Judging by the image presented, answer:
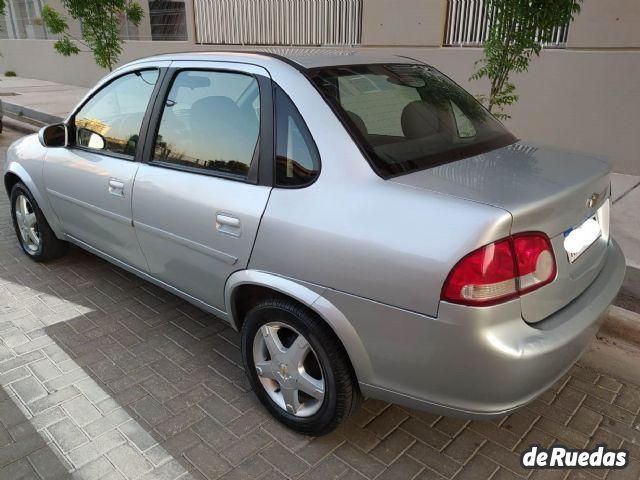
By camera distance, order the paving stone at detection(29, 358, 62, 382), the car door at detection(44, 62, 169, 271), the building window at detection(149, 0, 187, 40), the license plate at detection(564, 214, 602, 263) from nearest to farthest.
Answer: the license plate at detection(564, 214, 602, 263) < the paving stone at detection(29, 358, 62, 382) < the car door at detection(44, 62, 169, 271) < the building window at detection(149, 0, 187, 40)

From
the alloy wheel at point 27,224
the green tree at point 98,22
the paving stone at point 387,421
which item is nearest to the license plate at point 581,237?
the paving stone at point 387,421

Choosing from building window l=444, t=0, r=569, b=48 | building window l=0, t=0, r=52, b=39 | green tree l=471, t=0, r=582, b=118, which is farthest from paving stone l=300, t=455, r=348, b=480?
building window l=0, t=0, r=52, b=39

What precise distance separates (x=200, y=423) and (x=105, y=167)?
1720 millimetres

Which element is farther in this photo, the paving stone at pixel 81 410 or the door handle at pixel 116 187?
the door handle at pixel 116 187

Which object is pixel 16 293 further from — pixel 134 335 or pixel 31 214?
pixel 134 335

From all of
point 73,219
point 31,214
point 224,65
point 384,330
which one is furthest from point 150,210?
point 31,214

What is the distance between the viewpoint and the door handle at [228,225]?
8.14 feet

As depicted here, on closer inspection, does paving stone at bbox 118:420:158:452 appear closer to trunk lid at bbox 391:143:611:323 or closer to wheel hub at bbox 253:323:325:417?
wheel hub at bbox 253:323:325:417

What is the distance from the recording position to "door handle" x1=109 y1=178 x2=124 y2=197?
10.5 ft

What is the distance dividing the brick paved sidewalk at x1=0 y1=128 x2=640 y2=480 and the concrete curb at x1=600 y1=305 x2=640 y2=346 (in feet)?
1.45

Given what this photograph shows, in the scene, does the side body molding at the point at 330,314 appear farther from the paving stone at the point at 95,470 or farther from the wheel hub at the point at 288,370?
the paving stone at the point at 95,470

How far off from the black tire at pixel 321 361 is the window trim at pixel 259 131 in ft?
1.96

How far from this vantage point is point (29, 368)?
3.09 meters

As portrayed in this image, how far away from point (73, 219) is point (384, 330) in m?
2.75
